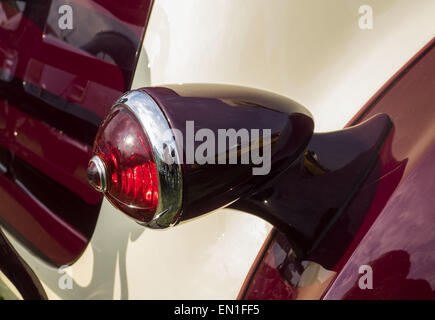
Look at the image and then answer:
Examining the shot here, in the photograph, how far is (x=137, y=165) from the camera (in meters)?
0.58

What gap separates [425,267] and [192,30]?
2.07ft

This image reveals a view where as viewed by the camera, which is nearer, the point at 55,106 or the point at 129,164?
the point at 129,164

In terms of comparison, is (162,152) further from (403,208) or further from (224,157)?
(403,208)

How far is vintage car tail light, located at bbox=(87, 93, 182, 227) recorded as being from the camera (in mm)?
554

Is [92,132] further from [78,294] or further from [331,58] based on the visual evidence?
[331,58]

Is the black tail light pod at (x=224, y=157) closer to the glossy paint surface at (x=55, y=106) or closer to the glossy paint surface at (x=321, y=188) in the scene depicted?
the glossy paint surface at (x=321, y=188)

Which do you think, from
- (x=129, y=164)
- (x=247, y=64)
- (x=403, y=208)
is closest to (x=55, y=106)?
(x=247, y=64)

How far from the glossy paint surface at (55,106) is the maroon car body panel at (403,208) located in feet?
2.27

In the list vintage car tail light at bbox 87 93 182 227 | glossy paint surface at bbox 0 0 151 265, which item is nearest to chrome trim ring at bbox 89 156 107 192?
vintage car tail light at bbox 87 93 182 227

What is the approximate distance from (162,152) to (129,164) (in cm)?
6

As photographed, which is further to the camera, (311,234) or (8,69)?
(8,69)

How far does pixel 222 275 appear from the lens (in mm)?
860

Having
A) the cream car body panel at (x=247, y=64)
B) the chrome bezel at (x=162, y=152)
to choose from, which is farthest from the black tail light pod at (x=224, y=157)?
the cream car body panel at (x=247, y=64)
